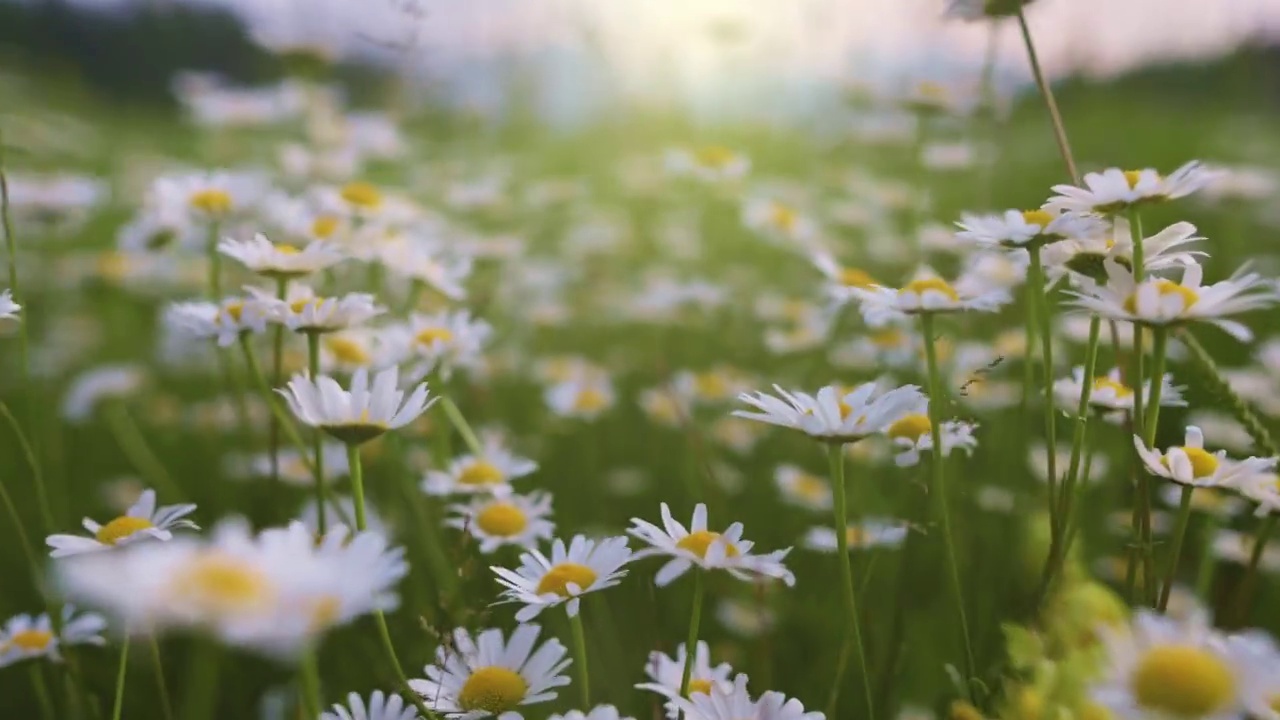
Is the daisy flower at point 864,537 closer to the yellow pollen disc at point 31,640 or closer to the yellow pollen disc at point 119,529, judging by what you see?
the yellow pollen disc at point 119,529

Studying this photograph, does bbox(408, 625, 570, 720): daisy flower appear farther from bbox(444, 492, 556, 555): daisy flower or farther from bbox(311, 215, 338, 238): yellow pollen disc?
bbox(311, 215, 338, 238): yellow pollen disc

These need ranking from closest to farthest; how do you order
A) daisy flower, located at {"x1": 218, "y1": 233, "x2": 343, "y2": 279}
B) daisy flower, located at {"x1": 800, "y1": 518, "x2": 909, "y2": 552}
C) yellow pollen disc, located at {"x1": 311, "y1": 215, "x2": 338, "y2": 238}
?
1. daisy flower, located at {"x1": 218, "y1": 233, "x2": 343, "y2": 279}
2. daisy flower, located at {"x1": 800, "y1": 518, "x2": 909, "y2": 552}
3. yellow pollen disc, located at {"x1": 311, "y1": 215, "x2": 338, "y2": 238}

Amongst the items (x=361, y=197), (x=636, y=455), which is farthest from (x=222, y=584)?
(x=636, y=455)

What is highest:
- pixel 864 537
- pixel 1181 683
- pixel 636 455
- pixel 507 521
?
pixel 1181 683

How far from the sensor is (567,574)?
93cm

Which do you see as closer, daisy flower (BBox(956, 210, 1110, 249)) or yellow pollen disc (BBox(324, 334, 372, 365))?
daisy flower (BBox(956, 210, 1110, 249))

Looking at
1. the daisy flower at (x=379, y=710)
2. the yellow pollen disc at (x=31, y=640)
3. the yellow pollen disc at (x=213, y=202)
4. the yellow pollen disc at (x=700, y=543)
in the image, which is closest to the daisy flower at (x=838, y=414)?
the yellow pollen disc at (x=700, y=543)

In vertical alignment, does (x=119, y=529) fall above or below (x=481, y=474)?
above

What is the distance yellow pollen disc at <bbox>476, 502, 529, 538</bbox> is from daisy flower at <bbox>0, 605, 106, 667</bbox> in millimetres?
403

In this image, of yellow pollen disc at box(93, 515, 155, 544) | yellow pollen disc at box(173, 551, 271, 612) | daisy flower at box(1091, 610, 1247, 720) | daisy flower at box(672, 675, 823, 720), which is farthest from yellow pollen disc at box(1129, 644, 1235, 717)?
yellow pollen disc at box(93, 515, 155, 544)

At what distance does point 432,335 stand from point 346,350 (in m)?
0.17

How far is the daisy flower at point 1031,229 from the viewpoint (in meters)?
0.95

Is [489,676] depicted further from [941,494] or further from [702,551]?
[941,494]

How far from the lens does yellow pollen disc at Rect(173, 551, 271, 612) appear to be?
0.47m
